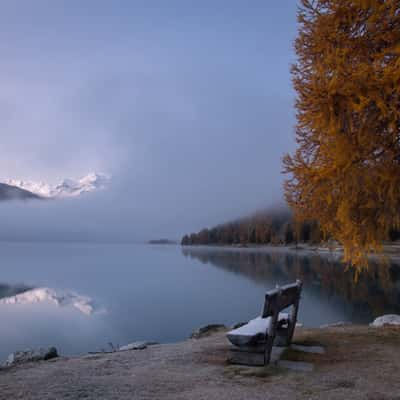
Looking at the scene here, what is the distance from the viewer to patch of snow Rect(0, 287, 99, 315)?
2232cm

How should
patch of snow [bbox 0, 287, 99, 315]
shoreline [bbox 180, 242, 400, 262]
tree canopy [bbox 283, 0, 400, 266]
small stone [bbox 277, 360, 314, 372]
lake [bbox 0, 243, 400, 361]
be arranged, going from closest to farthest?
1. small stone [bbox 277, 360, 314, 372]
2. tree canopy [bbox 283, 0, 400, 266]
3. shoreline [bbox 180, 242, 400, 262]
4. lake [bbox 0, 243, 400, 361]
5. patch of snow [bbox 0, 287, 99, 315]

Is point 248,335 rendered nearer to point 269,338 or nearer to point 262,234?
point 269,338

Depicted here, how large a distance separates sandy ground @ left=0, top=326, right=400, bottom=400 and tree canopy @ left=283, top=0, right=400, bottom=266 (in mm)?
3168

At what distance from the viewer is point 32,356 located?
8.00m

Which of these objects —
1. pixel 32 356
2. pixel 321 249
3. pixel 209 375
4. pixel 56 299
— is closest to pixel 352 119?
pixel 209 375

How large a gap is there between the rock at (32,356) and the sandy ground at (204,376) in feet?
1.40

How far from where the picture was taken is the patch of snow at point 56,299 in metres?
22.3

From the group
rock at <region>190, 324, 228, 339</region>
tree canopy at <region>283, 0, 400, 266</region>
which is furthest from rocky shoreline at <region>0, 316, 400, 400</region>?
rock at <region>190, 324, 228, 339</region>

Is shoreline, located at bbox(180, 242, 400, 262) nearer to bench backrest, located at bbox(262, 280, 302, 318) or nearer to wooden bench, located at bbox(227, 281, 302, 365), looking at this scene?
bench backrest, located at bbox(262, 280, 302, 318)

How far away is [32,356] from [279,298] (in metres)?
5.40

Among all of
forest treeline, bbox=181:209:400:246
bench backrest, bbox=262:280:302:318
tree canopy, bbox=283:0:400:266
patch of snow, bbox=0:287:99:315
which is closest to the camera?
bench backrest, bbox=262:280:302:318

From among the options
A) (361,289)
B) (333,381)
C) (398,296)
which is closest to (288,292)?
(333,381)

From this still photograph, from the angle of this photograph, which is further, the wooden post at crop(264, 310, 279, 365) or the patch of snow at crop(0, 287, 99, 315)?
the patch of snow at crop(0, 287, 99, 315)

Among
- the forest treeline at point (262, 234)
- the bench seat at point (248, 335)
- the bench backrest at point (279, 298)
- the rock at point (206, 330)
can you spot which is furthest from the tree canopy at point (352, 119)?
the forest treeline at point (262, 234)
